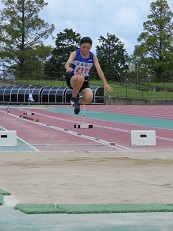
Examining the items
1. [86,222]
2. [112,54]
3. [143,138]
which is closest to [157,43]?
[112,54]

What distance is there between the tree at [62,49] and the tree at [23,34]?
11.7m

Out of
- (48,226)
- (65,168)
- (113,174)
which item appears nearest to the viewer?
Answer: (48,226)

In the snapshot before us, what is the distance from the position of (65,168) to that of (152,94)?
6358 cm

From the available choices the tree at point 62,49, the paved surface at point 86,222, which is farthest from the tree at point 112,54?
the paved surface at point 86,222

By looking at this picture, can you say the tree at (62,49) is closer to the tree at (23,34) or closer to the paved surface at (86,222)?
the tree at (23,34)

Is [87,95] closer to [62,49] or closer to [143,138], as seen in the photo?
[143,138]

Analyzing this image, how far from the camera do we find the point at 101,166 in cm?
1091

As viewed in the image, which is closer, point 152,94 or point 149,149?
point 149,149

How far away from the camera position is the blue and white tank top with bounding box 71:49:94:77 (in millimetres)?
11156

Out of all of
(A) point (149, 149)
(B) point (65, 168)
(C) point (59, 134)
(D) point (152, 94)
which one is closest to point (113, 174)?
(B) point (65, 168)

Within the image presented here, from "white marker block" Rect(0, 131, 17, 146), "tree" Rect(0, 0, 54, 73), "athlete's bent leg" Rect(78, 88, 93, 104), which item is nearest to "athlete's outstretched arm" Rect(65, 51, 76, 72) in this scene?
"athlete's bent leg" Rect(78, 88, 93, 104)

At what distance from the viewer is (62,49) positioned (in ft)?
342

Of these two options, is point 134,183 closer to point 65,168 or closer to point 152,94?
point 65,168

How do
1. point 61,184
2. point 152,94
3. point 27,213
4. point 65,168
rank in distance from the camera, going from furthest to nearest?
point 152,94
point 65,168
point 61,184
point 27,213
